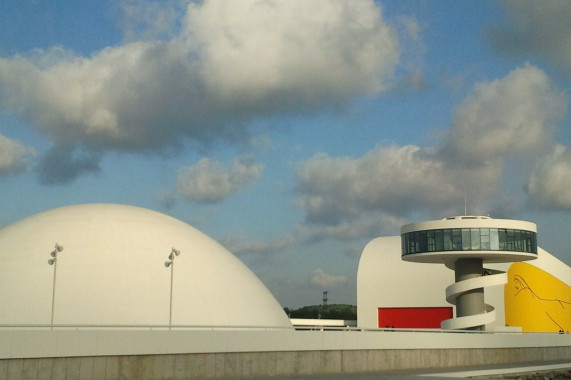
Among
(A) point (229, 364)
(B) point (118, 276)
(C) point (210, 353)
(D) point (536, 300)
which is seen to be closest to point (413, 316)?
(D) point (536, 300)

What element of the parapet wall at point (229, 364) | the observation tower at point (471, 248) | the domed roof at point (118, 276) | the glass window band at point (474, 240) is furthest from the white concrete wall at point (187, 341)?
the glass window band at point (474, 240)

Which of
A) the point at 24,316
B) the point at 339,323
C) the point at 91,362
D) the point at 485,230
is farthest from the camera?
the point at 339,323

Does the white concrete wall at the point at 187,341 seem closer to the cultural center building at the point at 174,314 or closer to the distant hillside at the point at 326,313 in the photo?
the cultural center building at the point at 174,314

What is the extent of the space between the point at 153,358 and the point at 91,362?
2.63 meters

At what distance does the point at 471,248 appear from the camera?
55.9 m

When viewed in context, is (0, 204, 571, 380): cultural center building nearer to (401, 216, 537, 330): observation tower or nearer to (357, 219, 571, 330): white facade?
(401, 216, 537, 330): observation tower

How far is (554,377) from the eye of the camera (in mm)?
41031

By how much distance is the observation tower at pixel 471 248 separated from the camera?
55750 millimetres

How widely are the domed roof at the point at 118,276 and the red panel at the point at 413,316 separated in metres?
38.9

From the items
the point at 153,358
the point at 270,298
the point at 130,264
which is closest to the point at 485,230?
the point at 270,298

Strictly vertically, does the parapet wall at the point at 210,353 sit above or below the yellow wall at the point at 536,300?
below

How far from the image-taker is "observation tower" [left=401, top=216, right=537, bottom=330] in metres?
55.8

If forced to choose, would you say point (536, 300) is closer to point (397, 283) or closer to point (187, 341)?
point (397, 283)

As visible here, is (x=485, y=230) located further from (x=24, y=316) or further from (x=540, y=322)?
(x=24, y=316)
